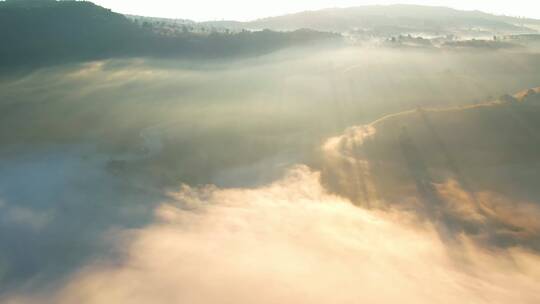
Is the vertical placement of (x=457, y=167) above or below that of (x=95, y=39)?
below

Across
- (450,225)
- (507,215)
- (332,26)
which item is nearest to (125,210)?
(450,225)

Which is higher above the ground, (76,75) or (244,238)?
Answer: (76,75)

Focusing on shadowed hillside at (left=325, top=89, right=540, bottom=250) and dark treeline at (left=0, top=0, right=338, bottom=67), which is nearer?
shadowed hillside at (left=325, top=89, right=540, bottom=250)

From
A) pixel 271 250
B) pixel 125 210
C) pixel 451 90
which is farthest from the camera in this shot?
pixel 451 90

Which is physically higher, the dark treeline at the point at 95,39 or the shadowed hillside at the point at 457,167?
the dark treeline at the point at 95,39

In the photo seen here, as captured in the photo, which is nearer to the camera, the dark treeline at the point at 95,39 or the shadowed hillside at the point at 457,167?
the shadowed hillside at the point at 457,167

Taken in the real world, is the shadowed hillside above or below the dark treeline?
below

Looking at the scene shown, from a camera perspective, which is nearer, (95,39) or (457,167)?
(457,167)

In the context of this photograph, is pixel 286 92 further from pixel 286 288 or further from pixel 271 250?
pixel 286 288
